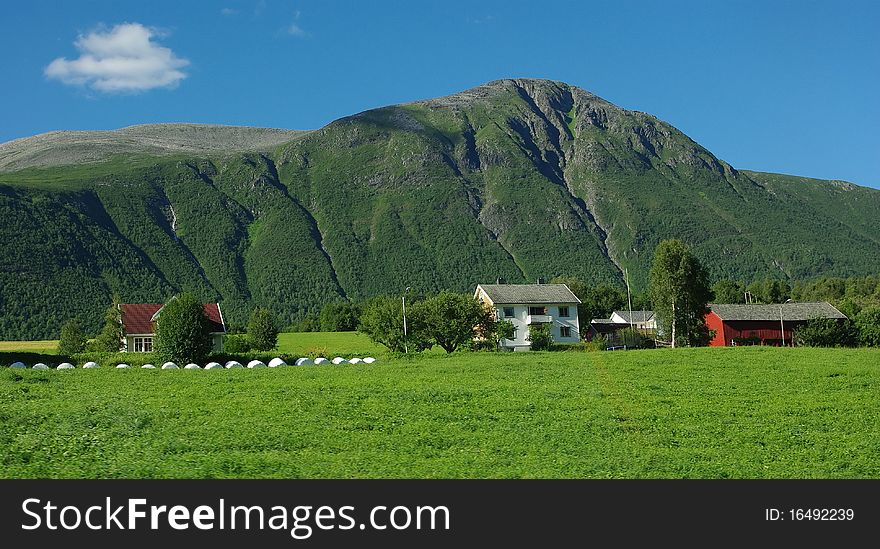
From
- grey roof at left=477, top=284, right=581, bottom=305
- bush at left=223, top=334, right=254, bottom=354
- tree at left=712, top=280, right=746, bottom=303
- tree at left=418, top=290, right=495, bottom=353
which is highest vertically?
tree at left=712, top=280, right=746, bottom=303

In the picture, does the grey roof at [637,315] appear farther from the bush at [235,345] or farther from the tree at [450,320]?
the bush at [235,345]

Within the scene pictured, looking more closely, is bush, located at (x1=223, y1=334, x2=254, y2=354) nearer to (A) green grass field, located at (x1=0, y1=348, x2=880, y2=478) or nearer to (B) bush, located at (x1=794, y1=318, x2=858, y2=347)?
(A) green grass field, located at (x1=0, y1=348, x2=880, y2=478)

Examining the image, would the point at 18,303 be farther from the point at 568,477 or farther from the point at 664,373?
the point at 568,477

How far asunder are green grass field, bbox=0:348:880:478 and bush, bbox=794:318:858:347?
3975cm

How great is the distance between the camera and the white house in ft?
301

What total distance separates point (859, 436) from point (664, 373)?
1436cm

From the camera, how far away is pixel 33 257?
19988 centimetres

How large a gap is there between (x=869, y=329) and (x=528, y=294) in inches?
1410

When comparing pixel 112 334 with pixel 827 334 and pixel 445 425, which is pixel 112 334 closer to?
pixel 827 334

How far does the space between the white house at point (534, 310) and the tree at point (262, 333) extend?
2407 cm

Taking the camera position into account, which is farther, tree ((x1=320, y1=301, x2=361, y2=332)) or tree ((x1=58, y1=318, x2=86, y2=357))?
tree ((x1=320, y1=301, x2=361, y2=332))

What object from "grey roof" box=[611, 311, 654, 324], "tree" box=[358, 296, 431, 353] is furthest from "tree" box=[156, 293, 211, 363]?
"grey roof" box=[611, 311, 654, 324]

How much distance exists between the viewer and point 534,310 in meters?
93.4
